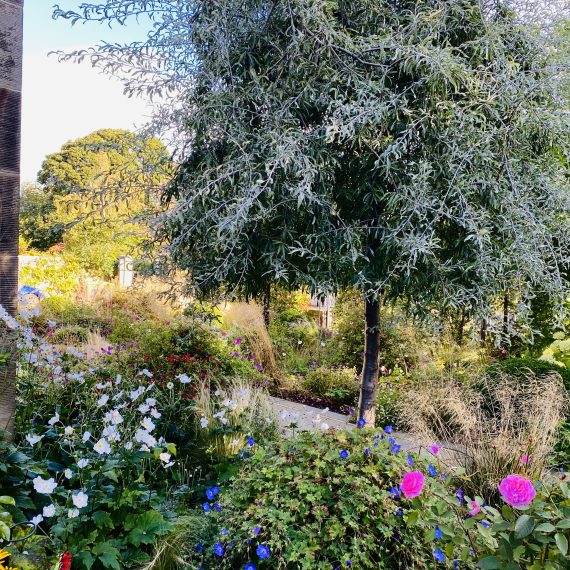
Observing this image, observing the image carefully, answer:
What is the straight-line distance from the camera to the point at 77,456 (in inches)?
95.3

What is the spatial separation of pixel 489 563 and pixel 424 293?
2.17 m

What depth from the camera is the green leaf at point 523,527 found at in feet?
4.84

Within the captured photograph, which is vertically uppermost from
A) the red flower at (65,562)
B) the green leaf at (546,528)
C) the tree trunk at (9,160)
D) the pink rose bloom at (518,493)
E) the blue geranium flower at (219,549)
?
the tree trunk at (9,160)

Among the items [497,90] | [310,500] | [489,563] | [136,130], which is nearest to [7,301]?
[136,130]

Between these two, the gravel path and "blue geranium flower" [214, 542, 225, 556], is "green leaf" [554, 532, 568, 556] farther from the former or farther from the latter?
the gravel path

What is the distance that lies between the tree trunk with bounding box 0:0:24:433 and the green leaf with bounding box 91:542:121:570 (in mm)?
952

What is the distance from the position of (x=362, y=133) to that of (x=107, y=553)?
2.46 metres

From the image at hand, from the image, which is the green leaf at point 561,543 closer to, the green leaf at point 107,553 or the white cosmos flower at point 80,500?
the green leaf at point 107,553

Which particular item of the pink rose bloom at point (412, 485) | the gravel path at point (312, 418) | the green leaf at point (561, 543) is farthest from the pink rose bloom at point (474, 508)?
the gravel path at point (312, 418)

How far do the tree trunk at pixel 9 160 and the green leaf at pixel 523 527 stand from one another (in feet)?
7.72

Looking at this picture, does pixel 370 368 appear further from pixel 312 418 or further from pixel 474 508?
pixel 474 508

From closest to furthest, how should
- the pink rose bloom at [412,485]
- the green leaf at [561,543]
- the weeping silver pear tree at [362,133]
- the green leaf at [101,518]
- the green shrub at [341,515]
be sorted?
1. the green leaf at [561,543]
2. the pink rose bloom at [412,485]
3. the green shrub at [341,515]
4. the green leaf at [101,518]
5. the weeping silver pear tree at [362,133]

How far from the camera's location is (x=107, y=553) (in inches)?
79.1

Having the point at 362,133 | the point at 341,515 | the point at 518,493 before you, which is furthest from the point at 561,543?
the point at 362,133
